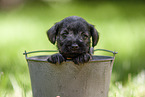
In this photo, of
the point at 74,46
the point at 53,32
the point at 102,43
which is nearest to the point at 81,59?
the point at 74,46

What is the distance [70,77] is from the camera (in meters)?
2.54

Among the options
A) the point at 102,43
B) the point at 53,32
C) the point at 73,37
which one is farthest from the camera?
the point at 102,43

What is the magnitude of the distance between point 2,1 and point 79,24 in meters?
12.7

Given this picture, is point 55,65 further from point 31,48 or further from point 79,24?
point 31,48

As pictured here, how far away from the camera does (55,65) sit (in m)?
2.54

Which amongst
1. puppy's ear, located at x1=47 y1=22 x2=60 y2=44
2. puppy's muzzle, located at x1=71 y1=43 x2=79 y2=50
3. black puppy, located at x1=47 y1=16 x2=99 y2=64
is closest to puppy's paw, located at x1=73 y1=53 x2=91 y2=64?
black puppy, located at x1=47 y1=16 x2=99 y2=64

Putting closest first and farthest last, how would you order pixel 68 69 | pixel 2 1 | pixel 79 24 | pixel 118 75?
1. pixel 68 69
2. pixel 79 24
3. pixel 118 75
4. pixel 2 1

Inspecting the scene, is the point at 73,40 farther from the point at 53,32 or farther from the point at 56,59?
the point at 53,32

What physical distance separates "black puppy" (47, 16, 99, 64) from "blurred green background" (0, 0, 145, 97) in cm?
67

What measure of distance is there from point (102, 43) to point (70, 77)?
150 inches

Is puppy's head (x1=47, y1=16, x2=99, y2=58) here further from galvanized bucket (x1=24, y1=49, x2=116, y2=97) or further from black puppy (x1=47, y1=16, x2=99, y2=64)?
galvanized bucket (x1=24, y1=49, x2=116, y2=97)

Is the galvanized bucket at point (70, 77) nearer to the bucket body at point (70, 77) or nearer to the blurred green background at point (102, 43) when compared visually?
the bucket body at point (70, 77)

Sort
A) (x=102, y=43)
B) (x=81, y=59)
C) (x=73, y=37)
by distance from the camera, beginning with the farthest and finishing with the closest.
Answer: (x=102, y=43)
(x=73, y=37)
(x=81, y=59)

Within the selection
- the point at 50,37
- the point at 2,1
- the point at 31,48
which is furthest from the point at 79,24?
the point at 2,1
